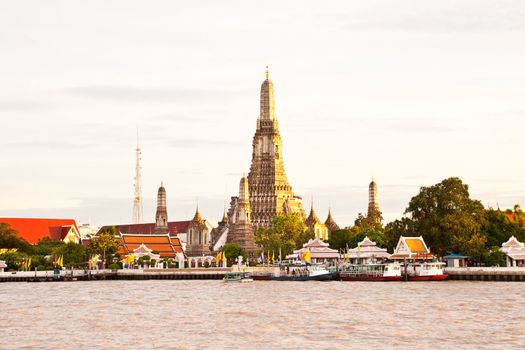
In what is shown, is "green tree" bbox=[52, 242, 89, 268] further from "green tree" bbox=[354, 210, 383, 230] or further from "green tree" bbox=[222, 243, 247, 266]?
"green tree" bbox=[354, 210, 383, 230]

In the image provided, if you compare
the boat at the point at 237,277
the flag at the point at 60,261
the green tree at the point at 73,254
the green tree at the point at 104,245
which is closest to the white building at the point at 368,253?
the boat at the point at 237,277

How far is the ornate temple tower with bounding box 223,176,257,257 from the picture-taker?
182 metres

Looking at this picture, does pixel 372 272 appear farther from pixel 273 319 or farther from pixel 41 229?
pixel 41 229

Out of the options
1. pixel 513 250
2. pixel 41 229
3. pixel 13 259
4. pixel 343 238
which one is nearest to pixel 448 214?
pixel 513 250

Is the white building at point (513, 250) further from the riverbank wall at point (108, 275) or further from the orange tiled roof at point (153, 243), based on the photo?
the orange tiled roof at point (153, 243)

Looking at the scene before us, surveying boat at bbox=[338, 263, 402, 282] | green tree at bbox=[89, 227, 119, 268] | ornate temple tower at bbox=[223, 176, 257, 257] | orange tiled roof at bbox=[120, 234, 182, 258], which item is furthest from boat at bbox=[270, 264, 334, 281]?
ornate temple tower at bbox=[223, 176, 257, 257]

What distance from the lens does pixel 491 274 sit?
340 feet

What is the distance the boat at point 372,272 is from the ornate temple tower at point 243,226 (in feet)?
216

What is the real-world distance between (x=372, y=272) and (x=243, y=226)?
74.9m

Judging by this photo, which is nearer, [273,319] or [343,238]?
[273,319]

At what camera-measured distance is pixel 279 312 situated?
6519 cm

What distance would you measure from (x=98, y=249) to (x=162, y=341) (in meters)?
97.6

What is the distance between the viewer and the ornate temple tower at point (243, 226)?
596ft

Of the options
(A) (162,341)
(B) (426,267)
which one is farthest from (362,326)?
(B) (426,267)
